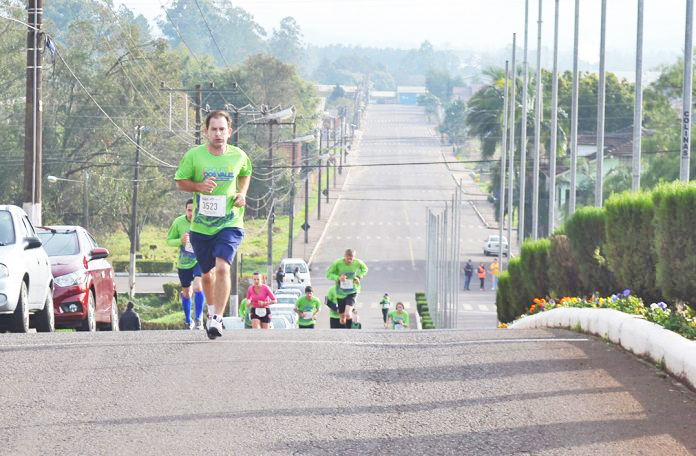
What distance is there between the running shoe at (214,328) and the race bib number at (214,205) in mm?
966

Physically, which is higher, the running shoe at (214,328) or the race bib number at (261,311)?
the running shoe at (214,328)

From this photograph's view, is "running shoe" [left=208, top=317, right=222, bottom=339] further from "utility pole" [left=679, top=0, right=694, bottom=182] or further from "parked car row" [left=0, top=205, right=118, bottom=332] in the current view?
"utility pole" [left=679, top=0, right=694, bottom=182]

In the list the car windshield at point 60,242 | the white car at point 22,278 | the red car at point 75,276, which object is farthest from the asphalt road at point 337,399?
the car windshield at point 60,242

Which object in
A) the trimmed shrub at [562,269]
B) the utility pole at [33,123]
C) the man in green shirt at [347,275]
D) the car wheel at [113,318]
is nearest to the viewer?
the car wheel at [113,318]

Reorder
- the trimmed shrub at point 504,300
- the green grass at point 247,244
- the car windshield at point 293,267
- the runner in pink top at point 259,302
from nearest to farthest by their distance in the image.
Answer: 1. the runner in pink top at point 259,302
2. the trimmed shrub at point 504,300
3. the car windshield at point 293,267
4. the green grass at point 247,244

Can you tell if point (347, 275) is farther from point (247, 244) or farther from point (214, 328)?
point (247, 244)

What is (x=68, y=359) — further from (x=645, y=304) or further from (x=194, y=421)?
(x=645, y=304)

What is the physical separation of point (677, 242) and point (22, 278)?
7.02 m

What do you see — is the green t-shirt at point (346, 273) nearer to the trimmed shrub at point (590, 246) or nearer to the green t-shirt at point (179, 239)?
the trimmed shrub at point (590, 246)

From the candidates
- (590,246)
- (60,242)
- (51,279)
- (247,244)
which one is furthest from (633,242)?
(247,244)

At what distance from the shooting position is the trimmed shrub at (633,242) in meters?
16.3

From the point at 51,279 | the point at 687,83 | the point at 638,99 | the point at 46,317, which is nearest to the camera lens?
the point at 46,317

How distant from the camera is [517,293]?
30938 mm

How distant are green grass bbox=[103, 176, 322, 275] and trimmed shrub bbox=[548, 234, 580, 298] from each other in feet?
181
